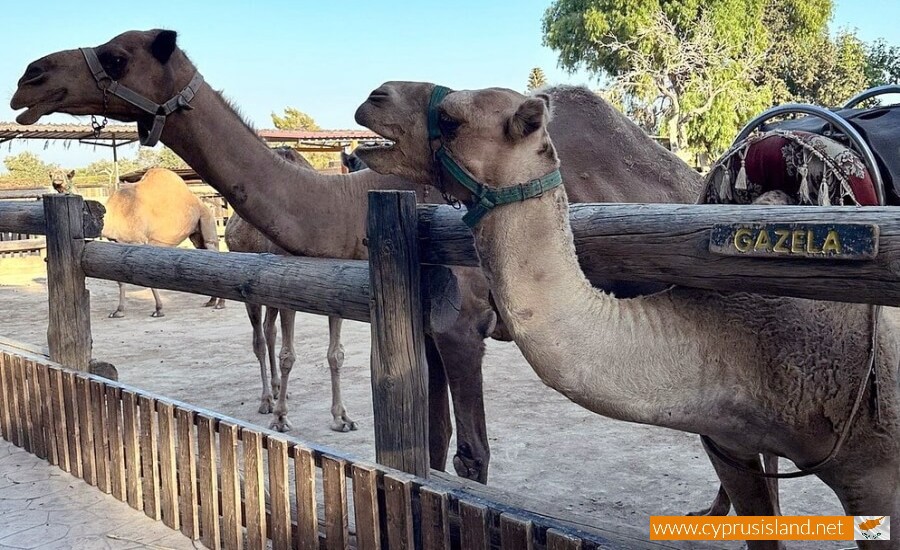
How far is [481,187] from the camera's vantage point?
213cm

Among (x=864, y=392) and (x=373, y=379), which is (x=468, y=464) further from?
(x=864, y=392)

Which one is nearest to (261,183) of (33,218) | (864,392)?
(33,218)

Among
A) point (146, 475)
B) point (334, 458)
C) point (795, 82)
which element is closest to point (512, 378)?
→ point (146, 475)

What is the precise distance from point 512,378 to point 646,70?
72.0 feet

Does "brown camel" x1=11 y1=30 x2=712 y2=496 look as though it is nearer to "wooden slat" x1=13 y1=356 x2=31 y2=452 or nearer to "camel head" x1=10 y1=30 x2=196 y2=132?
"camel head" x1=10 y1=30 x2=196 y2=132

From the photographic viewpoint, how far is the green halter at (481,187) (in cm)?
212

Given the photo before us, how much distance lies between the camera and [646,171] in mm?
4539

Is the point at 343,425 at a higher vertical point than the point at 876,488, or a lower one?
lower

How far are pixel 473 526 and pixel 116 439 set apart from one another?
254cm

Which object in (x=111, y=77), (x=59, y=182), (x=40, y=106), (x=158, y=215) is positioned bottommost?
(x=158, y=215)

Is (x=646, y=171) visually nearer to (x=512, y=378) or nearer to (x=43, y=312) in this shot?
(x=512, y=378)

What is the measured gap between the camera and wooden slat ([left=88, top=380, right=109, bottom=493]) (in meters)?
4.38

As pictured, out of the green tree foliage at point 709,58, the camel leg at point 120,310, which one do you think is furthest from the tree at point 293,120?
the camel leg at point 120,310

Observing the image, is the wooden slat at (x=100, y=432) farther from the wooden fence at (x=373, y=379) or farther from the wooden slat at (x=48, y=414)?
the wooden slat at (x=48, y=414)
